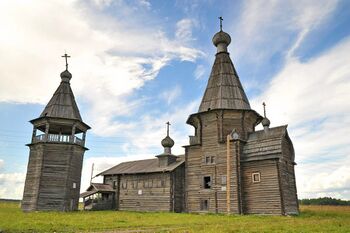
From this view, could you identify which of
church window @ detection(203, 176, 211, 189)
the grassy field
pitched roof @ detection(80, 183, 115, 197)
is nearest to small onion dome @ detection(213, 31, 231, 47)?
church window @ detection(203, 176, 211, 189)

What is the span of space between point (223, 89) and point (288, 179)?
35.5 feet

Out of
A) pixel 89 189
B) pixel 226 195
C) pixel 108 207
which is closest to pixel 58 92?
pixel 89 189

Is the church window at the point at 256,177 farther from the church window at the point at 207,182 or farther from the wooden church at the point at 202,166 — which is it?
the church window at the point at 207,182

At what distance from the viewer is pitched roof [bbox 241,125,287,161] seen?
26177mm

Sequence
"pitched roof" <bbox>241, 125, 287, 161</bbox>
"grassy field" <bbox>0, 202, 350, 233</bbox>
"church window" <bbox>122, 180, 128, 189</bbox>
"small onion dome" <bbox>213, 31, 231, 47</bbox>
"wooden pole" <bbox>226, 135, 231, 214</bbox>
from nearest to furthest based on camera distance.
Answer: "grassy field" <bbox>0, 202, 350, 233</bbox> < "pitched roof" <bbox>241, 125, 287, 161</bbox> < "wooden pole" <bbox>226, 135, 231, 214</bbox> < "small onion dome" <bbox>213, 31, 231, 47</bbox> < "church window" <bbox>122, 180, 128, 189</bbox>

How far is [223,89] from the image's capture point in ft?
104

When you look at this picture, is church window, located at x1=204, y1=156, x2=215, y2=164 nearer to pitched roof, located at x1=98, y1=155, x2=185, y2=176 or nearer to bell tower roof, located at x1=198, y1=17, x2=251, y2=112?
pitched roof, located at x1=98, y1=155, x2=185, y2=176

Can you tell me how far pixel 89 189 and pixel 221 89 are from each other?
66.7 ft

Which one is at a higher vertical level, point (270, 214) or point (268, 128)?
point (268, 128)

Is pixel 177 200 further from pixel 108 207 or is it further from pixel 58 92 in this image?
pixel 58 92

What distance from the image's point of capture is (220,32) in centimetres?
3503

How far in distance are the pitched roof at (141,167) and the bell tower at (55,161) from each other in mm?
6346

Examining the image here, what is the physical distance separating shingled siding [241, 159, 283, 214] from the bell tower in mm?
17338

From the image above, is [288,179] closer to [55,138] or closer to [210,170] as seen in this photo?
[210,170]
